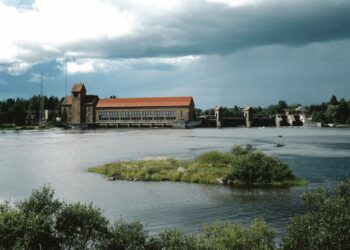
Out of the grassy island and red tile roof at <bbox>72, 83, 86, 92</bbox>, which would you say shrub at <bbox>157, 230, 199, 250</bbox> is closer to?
the grassy island

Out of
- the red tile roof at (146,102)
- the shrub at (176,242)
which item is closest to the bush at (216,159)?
the shrub at (176,242)

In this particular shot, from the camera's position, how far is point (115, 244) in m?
15.8

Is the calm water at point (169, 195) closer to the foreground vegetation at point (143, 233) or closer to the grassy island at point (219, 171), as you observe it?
the grassy island at point (219, 171)

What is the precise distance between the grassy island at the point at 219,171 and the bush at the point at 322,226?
19.7 meters

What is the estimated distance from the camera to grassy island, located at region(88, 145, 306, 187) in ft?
120

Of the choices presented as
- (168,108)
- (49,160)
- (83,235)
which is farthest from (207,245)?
(168,108)

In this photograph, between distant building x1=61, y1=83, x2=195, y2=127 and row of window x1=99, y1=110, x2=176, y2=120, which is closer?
distant building x1=61, y1=83, x2=195, y2=127

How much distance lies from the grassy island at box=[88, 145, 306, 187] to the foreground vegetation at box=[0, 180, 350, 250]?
18.7 meters


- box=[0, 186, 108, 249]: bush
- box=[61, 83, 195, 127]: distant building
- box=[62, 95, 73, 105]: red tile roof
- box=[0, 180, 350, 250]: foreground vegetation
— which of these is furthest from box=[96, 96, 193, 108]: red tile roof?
box=[0, 180, 350, 250]: foreground vegetation

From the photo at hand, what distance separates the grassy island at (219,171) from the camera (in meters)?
36.6

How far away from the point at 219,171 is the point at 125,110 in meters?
147

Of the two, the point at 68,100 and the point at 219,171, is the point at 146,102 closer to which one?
the point at 68,100

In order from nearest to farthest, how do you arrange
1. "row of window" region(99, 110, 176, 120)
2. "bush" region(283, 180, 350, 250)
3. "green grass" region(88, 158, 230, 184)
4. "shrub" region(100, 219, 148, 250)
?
"bush" region(283, 180, 350, 250) < "shrub" region(100, 219, 148, 250) < "green grass" region(88, 158, 230, 184) < "row of window" region(99, 110, 176, 120)

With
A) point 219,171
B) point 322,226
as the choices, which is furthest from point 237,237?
point 219,171
